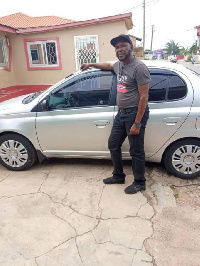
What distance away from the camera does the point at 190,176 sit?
3096 mm

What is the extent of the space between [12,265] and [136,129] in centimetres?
177

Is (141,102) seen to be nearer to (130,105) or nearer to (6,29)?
(130,105)

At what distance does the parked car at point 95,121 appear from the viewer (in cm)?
284

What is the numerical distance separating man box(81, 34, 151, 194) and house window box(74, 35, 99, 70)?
5914 millimetres

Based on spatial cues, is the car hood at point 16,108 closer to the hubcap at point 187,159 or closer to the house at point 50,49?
the hubcap at point 187,159

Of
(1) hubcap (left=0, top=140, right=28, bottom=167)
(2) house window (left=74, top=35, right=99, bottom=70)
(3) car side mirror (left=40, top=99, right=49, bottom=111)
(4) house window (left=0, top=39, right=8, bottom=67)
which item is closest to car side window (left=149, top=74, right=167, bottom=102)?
(3) car side mirror (left=40, top=99, right=49, bottom=111)

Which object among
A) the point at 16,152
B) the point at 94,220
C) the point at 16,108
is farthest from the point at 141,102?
the point at 16,152

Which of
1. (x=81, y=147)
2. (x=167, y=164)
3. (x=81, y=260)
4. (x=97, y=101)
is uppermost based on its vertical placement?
(x=97, y=101)

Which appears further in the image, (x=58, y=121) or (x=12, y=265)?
(x=58, y=121)

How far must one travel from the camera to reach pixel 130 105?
252cm

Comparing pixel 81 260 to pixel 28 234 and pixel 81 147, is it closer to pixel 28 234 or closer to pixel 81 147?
pixel 28 234

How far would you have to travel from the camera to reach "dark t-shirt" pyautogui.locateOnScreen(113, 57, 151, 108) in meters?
2.34

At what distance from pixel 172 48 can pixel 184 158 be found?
74552mm

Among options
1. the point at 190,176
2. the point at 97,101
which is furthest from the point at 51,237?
the point at 190,176
